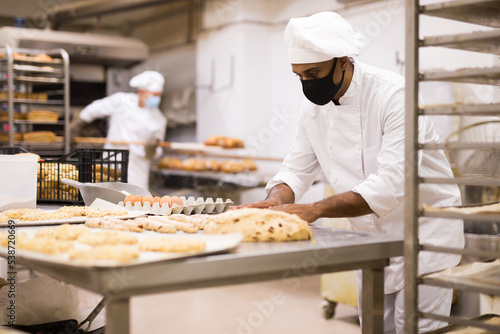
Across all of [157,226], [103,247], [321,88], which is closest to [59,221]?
[157,226]

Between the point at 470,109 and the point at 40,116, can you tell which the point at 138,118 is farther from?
the point at 470,109

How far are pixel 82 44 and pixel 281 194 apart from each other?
4.81 m

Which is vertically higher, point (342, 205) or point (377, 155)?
point (377, 155)

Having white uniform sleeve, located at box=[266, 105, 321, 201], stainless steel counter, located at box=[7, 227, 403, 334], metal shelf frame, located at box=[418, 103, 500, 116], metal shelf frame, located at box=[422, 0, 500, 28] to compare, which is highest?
metal shelf frame, located at box=[422, 0, 500, 28]

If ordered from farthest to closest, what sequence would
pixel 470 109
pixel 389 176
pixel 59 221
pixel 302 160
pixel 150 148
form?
pixel 150 148 → pixel 302 160 → pixel 389 176 → pixel 59 221 → pixel 470 109

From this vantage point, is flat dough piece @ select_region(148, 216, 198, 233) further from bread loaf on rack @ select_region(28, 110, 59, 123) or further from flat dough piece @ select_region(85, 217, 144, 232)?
bread loaf on rack @ select_region(28, 110, 59, 123)

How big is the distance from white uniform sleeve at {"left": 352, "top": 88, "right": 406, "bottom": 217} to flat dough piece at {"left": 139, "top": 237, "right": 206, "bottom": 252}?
2.38ft

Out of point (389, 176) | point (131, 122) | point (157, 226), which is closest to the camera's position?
point (157, 226)

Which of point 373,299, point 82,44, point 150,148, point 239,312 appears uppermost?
point 82,44

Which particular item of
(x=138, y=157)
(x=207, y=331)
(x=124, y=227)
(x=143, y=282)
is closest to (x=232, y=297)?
(x=207, y=331)

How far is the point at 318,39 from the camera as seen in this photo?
1.85 m

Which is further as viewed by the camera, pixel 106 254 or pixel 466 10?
pixel 466 10

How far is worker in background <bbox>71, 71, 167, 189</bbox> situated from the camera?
19.5 feet

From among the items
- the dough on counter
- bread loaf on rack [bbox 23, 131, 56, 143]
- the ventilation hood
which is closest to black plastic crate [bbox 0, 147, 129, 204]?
the dough on counter
